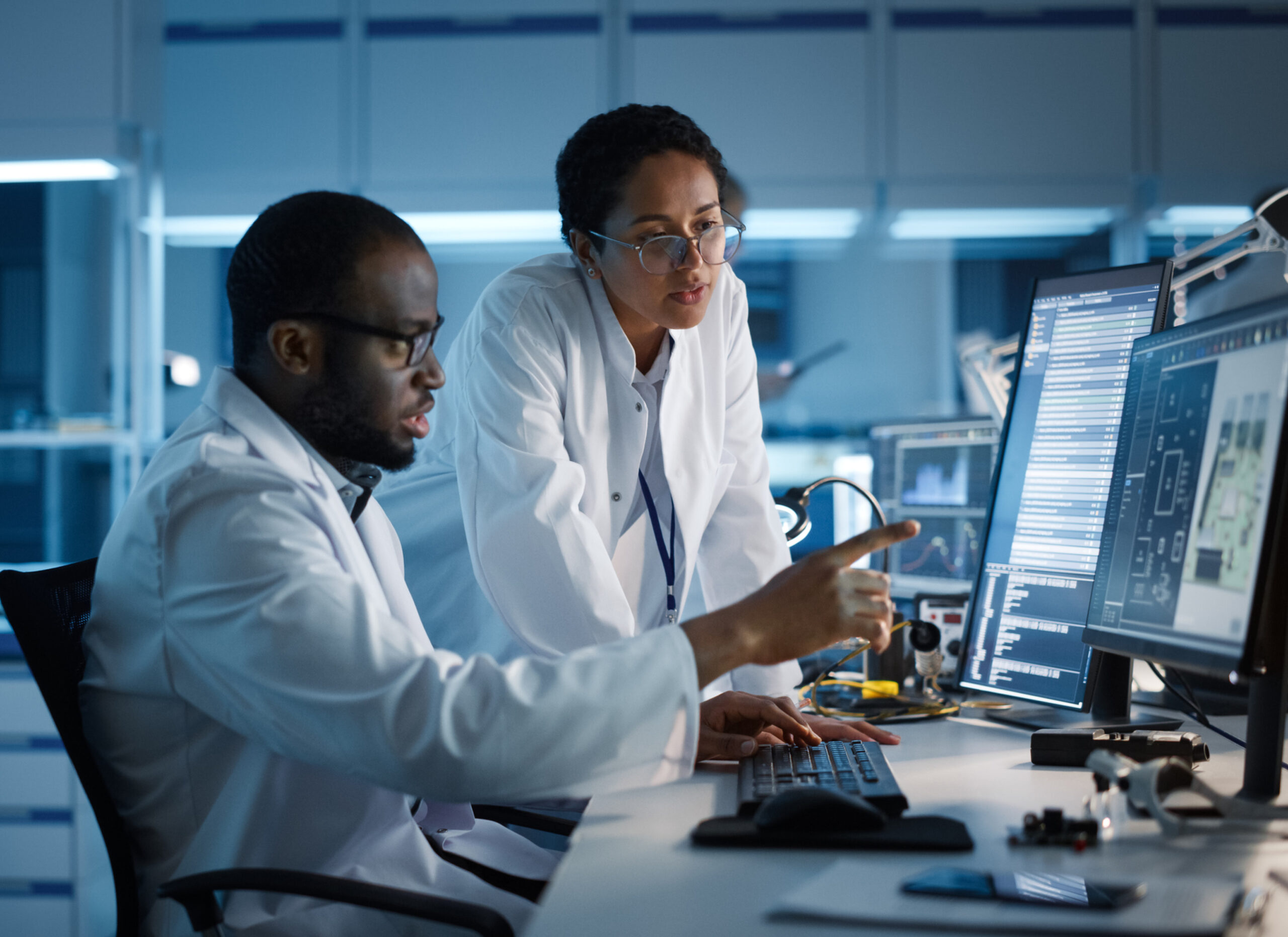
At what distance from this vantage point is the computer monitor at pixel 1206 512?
0.80 meters

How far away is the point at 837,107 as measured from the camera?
3.38 meters

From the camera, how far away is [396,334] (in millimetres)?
1005

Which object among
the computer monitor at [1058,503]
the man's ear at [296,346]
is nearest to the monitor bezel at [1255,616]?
the computer monitor at [1058,503]

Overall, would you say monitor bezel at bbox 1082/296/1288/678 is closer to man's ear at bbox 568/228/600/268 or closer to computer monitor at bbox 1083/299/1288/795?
computer monitor at bbox 1083/299/1288/795

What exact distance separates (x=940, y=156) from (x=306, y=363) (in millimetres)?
2870

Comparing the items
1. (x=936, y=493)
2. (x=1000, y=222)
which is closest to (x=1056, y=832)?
(x=936, y=493)

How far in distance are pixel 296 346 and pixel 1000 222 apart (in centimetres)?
306

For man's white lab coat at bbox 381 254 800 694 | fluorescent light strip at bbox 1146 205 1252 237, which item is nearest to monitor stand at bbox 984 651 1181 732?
man's white lab coat at bbox 381 254 800 694

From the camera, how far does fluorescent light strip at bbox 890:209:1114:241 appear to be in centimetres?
343

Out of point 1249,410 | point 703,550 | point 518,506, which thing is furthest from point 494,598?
point 1249,410

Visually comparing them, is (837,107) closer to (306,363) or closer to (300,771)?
(306,363)

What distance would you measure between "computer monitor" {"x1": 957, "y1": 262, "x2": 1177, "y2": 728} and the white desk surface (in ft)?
0.69

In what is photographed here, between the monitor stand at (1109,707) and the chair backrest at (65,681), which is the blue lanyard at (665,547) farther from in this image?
the chair backrest at (65,681)

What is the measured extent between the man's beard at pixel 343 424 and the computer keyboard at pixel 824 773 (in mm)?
483
